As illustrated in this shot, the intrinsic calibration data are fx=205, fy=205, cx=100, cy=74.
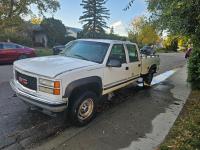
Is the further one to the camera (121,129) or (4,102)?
(4,102)

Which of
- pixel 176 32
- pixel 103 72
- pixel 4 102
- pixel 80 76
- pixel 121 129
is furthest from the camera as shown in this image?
pixel 176 32

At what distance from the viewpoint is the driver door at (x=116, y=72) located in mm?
5395

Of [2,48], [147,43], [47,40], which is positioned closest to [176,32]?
[2,48]

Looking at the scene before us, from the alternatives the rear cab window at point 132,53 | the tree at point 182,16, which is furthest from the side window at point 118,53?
the tree at point 182,16

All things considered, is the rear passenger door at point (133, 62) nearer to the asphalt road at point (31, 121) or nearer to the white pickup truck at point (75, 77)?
the white pickup truck at point (75, 77)

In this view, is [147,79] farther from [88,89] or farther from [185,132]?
[88,89]

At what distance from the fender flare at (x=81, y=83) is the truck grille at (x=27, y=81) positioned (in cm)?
74

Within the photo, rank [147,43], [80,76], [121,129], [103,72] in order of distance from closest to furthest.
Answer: [80,76] < [121,129] < [103,72] < [147,43]

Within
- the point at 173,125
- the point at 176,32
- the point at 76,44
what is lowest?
the point at 173,125

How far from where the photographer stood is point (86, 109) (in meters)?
4.95

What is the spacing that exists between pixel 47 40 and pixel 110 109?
31992mm

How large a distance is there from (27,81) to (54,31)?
3202 centimetres

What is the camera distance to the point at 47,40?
35844 millimetres

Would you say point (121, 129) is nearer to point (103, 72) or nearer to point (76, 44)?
point (103, 72)
